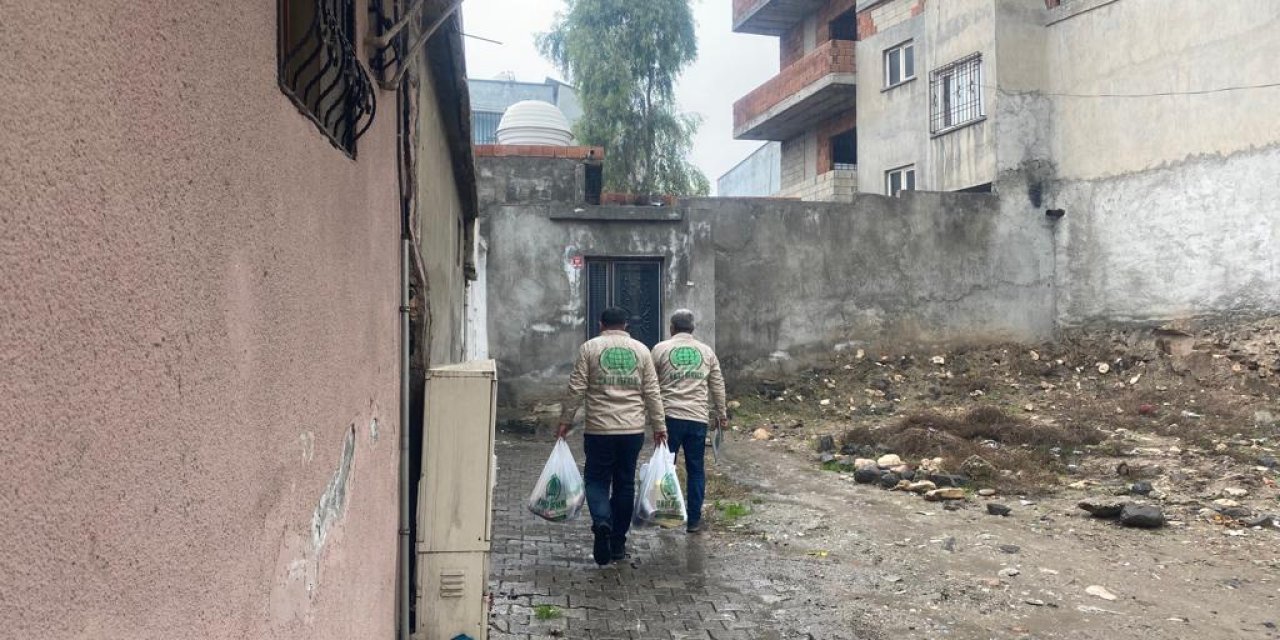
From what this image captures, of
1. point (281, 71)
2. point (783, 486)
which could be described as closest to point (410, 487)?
point (281, 71)

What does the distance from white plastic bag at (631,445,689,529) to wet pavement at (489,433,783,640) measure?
233mm

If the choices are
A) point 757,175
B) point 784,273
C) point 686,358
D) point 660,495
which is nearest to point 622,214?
point 784,273

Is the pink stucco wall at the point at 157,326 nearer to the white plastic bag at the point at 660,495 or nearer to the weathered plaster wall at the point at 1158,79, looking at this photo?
the white plastic bag at the point at 660,495

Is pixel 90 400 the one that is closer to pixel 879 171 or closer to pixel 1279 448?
Answer: pixel 1279 448

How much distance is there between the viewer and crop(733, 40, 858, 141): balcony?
19594 millimetres

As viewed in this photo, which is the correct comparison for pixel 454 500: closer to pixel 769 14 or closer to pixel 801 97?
pixel 801 97

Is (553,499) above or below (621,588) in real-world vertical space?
above

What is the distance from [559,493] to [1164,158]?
11.8 meters

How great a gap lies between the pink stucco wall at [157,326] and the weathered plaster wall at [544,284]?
9.77m

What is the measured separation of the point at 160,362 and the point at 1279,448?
→ 9.90 meters

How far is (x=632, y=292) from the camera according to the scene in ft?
40.9

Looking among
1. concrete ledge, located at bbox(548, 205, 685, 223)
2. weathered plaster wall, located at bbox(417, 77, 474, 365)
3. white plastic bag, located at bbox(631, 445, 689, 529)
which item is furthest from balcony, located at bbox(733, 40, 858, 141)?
white plastic bag, located at bbox(631, 445, 689, 529)

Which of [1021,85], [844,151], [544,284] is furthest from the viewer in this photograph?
[844,151]

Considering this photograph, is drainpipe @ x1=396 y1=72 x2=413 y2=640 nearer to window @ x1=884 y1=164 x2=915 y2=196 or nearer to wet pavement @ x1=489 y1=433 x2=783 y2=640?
wet pavement @ x1=489 y1=433 x2=783 y2=640
